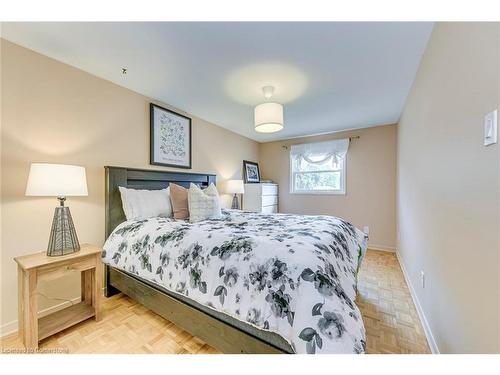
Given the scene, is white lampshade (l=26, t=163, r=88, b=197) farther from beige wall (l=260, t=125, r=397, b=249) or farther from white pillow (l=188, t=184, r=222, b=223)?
beige wall (l=260, t=125, r=397, b=249)

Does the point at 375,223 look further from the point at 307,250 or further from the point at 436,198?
the point at 307,250

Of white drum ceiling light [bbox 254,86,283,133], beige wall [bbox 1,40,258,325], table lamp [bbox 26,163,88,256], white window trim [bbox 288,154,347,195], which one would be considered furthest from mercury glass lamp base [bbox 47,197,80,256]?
white window trim [bbox 288,154,347,195]

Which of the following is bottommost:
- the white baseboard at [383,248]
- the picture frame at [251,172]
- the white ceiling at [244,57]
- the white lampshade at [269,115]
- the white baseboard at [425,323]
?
the white baseboard at [383,248]

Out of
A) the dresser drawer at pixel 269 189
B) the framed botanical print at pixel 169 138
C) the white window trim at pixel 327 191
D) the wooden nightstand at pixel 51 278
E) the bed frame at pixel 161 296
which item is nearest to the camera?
the bed frame at pixel 161 296

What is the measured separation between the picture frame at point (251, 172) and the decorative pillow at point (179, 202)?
2049 mm

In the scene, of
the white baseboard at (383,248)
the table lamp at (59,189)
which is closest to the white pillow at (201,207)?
the table lamp at (59,189)

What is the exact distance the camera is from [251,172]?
14.5 ft

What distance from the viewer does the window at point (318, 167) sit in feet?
13.0

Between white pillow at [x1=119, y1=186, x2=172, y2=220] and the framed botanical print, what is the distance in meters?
0.53

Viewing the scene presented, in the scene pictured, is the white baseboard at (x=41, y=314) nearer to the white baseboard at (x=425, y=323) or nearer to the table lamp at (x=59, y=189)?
the table lamp at (x=59, y=189)

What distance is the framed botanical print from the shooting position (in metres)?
2.54

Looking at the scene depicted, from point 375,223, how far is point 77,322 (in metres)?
4.11

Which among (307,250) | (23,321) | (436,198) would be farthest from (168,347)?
(436,198)

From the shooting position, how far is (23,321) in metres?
1.32
